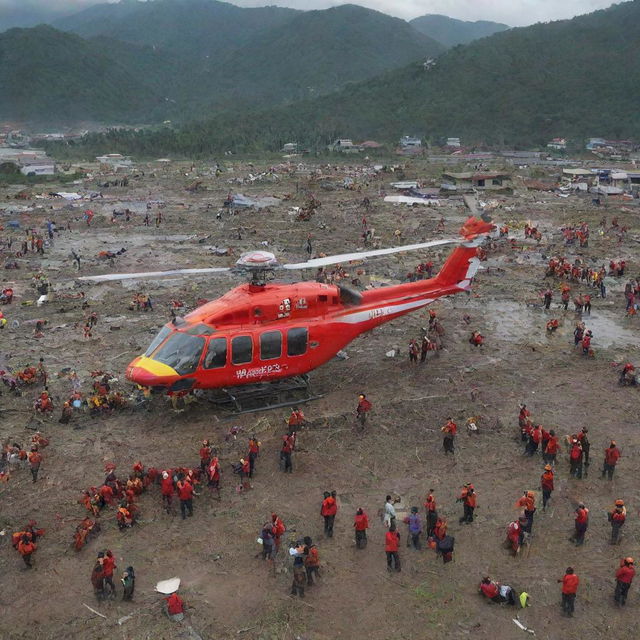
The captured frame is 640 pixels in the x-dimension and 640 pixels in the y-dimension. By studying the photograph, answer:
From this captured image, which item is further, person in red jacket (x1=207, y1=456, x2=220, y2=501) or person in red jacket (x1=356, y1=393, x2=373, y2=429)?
person in red jacket (x1=356, y1=393, x2=373, y2=429)

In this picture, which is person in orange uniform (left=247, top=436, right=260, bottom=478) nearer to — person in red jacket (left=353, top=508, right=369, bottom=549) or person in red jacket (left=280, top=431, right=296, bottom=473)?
person in red jacket (left=280, top=431, right=296, bottom=473)

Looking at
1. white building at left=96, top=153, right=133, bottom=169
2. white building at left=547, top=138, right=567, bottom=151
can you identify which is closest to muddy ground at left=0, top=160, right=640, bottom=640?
white building at left=96, top=153, right=133, bottom=169

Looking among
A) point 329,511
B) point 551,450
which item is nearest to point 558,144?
point 551,450

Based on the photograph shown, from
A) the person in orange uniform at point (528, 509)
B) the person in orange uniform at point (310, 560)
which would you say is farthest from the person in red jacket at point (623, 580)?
the person in orange uniform at point (310, 560)

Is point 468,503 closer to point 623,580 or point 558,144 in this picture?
point 623,580

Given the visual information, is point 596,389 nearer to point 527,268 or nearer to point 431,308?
A: point 431,308

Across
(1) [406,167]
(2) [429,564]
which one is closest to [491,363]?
(2) [429,564]
